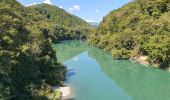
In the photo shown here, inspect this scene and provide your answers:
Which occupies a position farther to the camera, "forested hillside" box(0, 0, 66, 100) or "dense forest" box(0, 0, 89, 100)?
"dense forest" box(0, 0, 89, 100)

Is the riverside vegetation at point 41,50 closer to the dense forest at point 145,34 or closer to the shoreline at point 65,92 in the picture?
the dense forest at point 145,34

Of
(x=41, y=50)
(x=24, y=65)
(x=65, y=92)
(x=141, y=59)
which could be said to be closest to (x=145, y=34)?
(x=141, y=59)

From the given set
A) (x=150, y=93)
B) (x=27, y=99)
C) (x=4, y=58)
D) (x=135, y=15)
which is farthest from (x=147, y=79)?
(x=135, y=15)

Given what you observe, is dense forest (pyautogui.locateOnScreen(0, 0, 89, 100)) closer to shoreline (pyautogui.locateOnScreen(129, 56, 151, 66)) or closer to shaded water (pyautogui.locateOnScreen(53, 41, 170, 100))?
shaded water (pyautogui.locateOnScreen(53, 41, 170, 100))

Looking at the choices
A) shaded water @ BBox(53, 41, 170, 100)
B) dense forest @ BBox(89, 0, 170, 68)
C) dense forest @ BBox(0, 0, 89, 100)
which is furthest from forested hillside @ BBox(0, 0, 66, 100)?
dense forest @ BBox(89, 0, 170, 68)

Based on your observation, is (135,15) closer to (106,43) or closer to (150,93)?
(106,43)

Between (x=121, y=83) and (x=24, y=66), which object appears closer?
(x=24, y=66)

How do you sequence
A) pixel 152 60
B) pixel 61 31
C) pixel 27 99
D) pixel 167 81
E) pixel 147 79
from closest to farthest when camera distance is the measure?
pixel 27 99 → pixel 167 81 → pixel 147 79 → pixel 152 60 → pixel 61 31

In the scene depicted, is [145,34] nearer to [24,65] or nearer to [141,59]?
[141,59]
